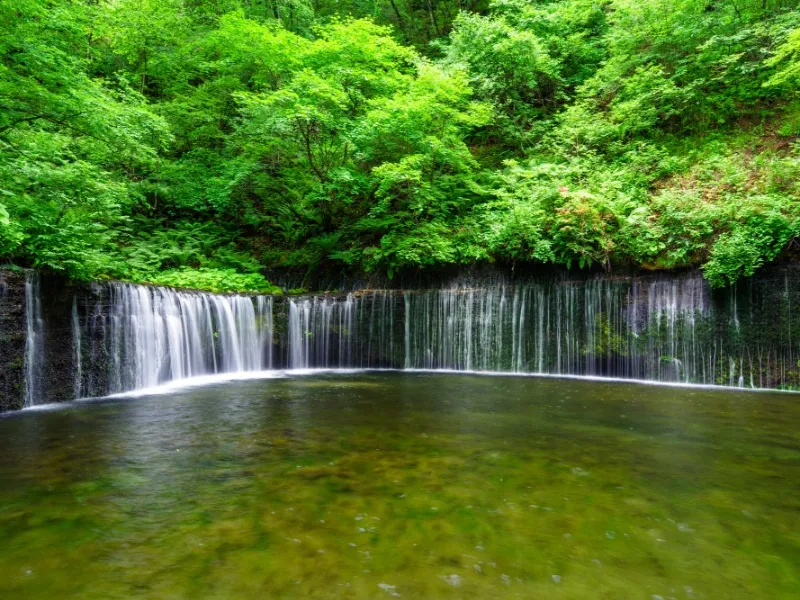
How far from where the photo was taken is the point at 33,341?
316 inches

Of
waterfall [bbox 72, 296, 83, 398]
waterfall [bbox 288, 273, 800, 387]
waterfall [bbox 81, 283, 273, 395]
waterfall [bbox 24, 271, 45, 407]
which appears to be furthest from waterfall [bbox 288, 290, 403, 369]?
waterfall [bbox 24, 271, 45, 407]

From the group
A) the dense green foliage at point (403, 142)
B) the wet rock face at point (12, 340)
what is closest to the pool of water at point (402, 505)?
the wet rock face at point (12, 340)

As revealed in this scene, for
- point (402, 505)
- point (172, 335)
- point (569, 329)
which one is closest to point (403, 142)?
point (569, 329)

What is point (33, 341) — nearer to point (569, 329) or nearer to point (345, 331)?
point (345, 331)

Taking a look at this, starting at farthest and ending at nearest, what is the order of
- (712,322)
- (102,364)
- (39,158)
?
(712,322), (102,364), (39,158)

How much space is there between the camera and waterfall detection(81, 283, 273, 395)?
30.5 feet

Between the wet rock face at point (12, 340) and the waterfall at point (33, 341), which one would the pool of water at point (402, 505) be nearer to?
the wet rock face at point (12, 340)

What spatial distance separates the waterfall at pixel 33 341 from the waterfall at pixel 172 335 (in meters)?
0.65

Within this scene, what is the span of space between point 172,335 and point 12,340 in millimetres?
3317

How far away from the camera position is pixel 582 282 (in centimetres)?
1182

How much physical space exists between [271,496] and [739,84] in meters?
17.1

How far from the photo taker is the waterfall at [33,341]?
26.0 feet

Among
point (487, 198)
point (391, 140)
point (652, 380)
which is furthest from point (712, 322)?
point (391, 140)

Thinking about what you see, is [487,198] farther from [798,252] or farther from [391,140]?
[798,252]
